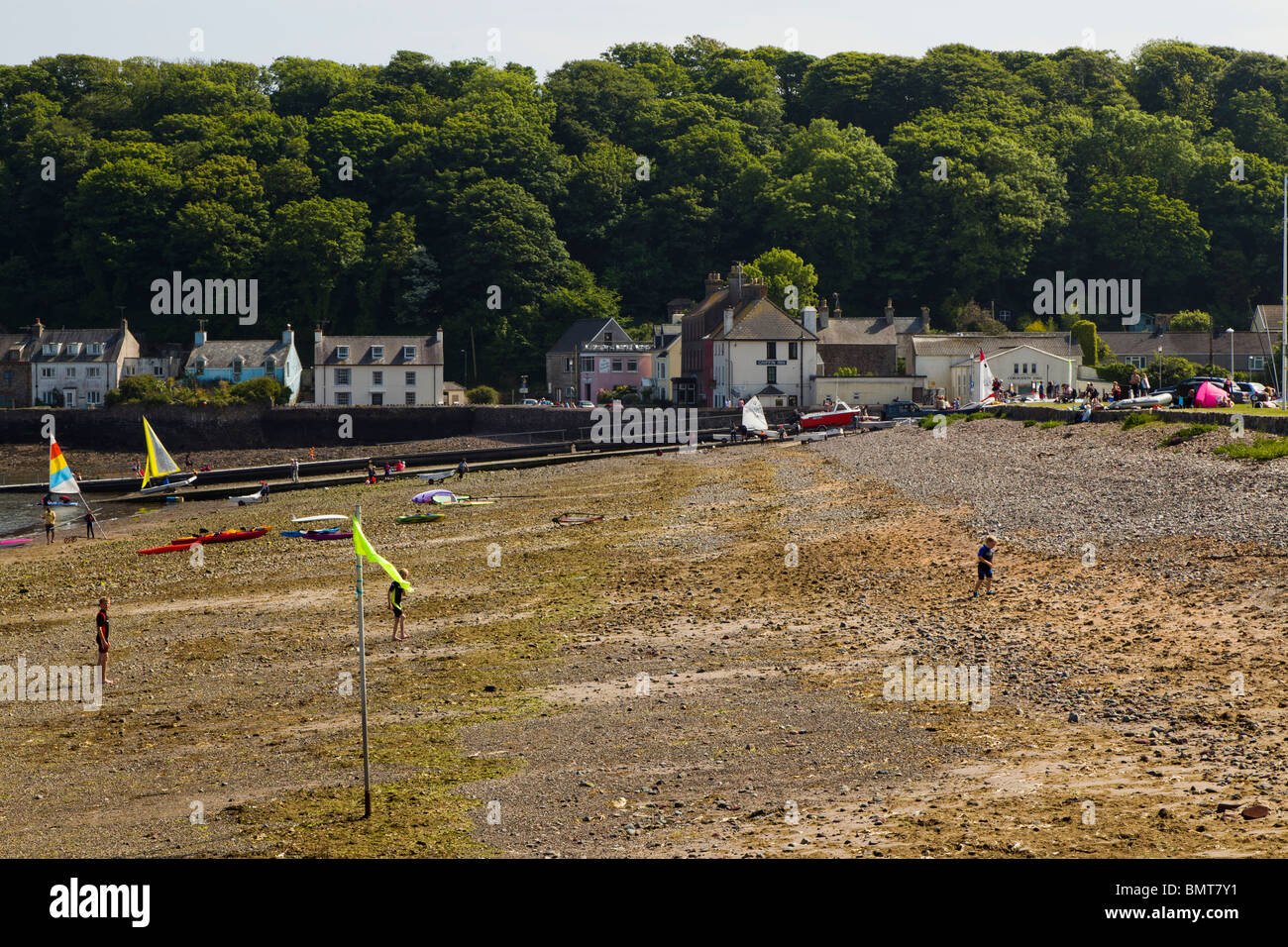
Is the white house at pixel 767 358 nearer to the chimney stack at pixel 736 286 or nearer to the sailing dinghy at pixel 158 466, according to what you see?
the chimney stack at pixel 736 286

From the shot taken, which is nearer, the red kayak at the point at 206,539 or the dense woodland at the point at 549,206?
the red kayak at the point at 206,539

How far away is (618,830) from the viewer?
10.2 metres

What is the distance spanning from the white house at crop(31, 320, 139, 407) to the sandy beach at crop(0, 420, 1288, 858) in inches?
2624

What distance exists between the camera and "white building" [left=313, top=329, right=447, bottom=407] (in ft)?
282

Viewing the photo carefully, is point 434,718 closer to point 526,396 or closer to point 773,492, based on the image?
point 773,492

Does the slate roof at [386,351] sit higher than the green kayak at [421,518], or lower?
higher

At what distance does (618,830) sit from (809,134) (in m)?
108

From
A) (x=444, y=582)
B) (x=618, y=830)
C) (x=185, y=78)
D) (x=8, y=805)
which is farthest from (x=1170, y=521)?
(x=185, y=78)

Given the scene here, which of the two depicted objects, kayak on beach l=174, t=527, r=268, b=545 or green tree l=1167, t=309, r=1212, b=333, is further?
green tree l=1167, t=309, r=1212, b=333

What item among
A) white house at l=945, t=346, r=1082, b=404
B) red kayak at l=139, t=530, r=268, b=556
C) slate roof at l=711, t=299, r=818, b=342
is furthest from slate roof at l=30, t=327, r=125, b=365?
red kayak at l=139, t=530, r=268, b=556

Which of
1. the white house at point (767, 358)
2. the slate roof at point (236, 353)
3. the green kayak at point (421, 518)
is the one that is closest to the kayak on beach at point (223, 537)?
the green kayak at point (421, 518)

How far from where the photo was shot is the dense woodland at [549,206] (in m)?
102

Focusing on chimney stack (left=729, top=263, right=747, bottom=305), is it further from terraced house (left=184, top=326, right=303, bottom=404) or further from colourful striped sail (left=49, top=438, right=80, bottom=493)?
colourful striped sail (left=49, top=438, right=80, bottom=493)

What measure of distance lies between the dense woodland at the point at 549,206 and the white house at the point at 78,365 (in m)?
8.35
